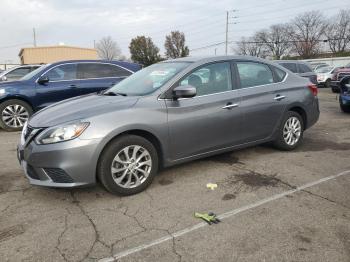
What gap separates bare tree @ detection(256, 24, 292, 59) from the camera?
7732 centimetres

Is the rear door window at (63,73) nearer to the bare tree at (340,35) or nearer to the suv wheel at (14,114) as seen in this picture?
the suv wheel at (14,114)

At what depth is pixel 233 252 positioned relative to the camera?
9.53 feet

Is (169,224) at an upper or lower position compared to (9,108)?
lower

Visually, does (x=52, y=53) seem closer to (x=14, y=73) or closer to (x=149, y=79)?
(x=14, y=73)

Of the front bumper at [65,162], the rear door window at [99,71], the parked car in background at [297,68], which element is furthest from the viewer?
the parked car in background at [297,68]

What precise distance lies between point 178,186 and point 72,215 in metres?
1.33

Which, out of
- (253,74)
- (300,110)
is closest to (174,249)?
(253,74)

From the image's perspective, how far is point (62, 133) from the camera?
12.2 feet

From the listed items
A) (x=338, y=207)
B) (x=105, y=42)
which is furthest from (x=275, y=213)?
(x=105, y=42)

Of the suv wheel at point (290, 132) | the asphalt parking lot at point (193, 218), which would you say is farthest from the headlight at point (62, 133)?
the suv wheel at point (290, 132)

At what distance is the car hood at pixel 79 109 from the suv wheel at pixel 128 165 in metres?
0.40

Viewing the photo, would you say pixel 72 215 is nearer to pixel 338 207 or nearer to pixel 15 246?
pixel 15 246

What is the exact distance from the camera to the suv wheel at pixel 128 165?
386cm

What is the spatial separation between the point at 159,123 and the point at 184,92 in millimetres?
475
